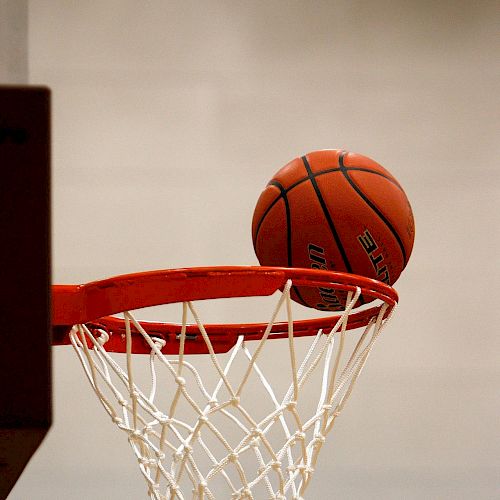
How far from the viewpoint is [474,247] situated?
2.53m

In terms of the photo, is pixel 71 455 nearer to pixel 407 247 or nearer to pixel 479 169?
pixel 407 247

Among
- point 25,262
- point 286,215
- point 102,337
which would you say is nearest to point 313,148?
point 286,215

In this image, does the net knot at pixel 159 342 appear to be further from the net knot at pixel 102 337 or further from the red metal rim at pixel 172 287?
the red metal rim at pixel 172 287

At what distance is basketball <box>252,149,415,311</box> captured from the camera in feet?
4.25

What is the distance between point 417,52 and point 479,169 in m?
0.43

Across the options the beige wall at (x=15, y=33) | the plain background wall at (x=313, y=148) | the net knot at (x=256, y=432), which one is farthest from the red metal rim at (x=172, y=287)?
the beige wall at (x=15, y=33)

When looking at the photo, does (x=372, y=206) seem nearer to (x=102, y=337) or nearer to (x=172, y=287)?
(x=172, y=287)

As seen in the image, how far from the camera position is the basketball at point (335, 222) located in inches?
51.0

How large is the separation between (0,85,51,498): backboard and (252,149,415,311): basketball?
3.02 ft

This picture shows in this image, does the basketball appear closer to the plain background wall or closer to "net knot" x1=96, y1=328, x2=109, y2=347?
"net knot" x1=96, y1=328, x2=109, y2=347

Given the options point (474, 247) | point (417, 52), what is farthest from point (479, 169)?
point (417, 52)

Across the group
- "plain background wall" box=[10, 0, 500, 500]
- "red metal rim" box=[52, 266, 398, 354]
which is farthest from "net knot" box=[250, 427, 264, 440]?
"plain background wall" box=[10, 0, 500, 500]

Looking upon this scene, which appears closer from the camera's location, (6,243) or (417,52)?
(6,243)

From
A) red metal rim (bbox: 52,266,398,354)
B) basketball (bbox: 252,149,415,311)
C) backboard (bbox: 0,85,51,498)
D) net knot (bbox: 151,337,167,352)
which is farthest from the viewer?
net knot (bbox: 151,337,167,352)
